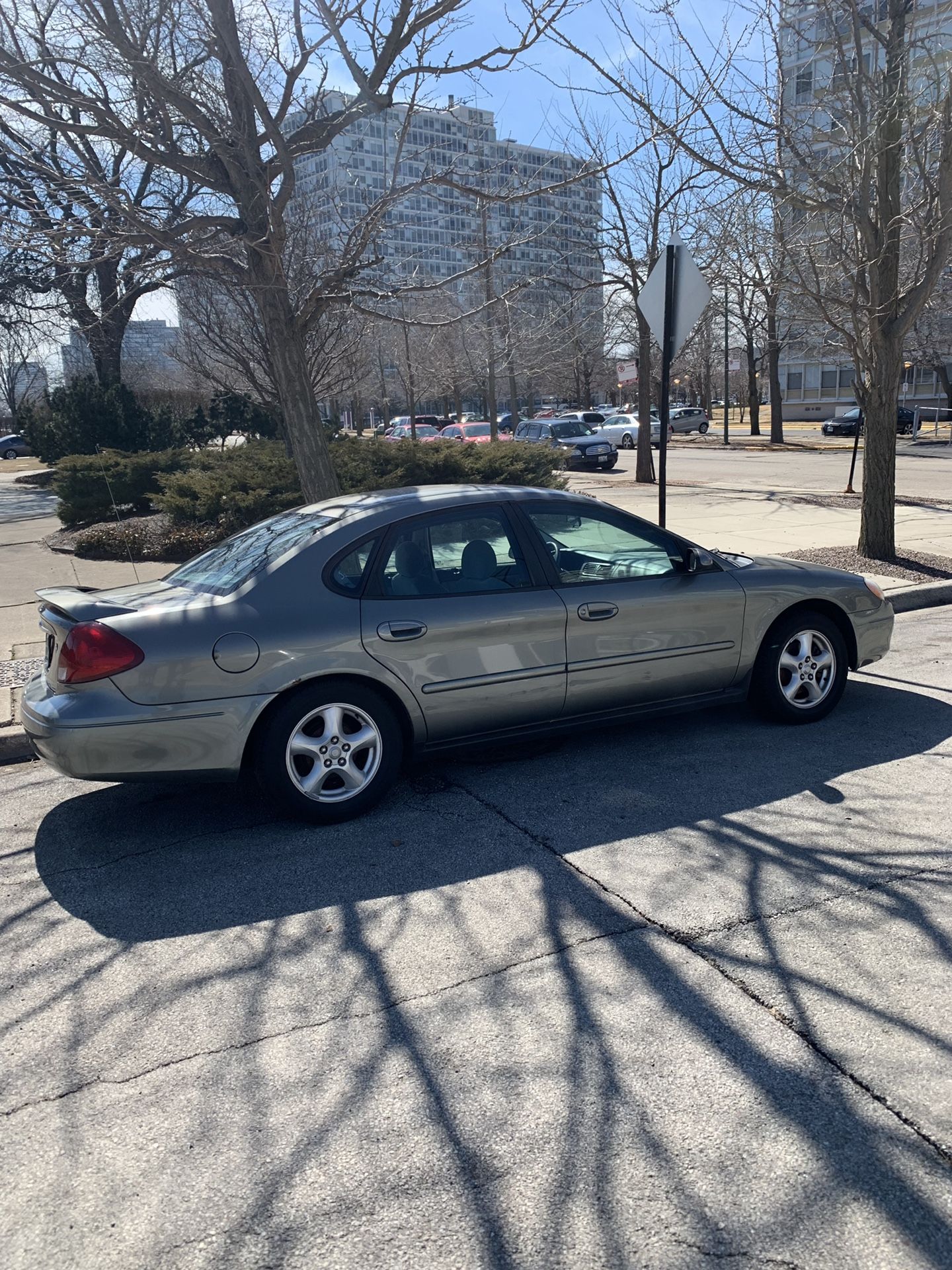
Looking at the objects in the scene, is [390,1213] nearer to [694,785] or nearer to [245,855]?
[245,855]

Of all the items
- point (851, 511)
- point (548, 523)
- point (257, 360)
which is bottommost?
point (851, 511)

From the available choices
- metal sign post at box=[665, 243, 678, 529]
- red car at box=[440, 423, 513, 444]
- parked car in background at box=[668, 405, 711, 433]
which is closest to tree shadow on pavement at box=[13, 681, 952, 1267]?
metal sign post at box=[665, 243, 678, 529]

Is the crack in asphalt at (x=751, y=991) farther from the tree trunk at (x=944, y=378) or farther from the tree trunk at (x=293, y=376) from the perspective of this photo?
the tree trunk at (x=944, y=378)

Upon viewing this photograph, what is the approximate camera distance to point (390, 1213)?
229 centimetres

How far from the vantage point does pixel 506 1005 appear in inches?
122

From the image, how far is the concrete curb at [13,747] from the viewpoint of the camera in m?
5.83

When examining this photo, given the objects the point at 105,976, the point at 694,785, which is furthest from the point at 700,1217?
the point at 694,785

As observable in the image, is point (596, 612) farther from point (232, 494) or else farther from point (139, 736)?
point (232, 494)

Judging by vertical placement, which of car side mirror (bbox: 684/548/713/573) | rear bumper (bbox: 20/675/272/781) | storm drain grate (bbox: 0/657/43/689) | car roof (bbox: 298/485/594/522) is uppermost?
car roof (bbox: 298/485/594/522)

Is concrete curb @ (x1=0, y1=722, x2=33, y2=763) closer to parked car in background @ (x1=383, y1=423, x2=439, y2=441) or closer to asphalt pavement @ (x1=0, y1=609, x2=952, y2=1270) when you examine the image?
asphalt pavement @ (x1=0, y1=609, x2=952, y2=1270)

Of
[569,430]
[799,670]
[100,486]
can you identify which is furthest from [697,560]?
[569,430]

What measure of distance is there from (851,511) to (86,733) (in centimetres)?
1461

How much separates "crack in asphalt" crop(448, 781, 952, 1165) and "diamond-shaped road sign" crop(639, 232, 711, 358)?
504cm

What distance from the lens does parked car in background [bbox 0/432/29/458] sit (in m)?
56.8
